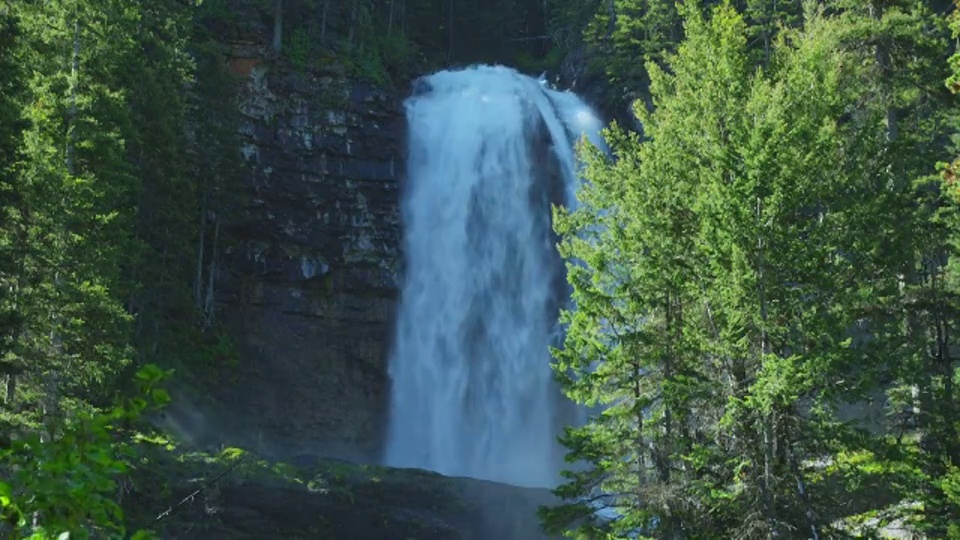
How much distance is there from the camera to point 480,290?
119ft

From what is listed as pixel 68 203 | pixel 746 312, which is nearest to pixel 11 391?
pixel 68 203

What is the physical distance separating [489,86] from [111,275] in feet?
84.1

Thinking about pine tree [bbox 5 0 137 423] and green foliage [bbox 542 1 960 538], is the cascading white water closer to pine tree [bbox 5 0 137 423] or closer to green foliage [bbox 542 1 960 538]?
pine tree [bbox 5 0 137 423]

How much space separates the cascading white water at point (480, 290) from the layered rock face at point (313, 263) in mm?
1057

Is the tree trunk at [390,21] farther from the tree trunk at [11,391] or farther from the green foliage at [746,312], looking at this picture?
the tree trunk at [11,391]

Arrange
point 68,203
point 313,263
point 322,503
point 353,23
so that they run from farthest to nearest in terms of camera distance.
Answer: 1. point 353,23
2. point 313,263
3. point 322,503
4. point 68,203

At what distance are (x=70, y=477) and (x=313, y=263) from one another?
32.8 metres

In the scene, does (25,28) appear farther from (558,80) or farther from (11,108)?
(558,80)

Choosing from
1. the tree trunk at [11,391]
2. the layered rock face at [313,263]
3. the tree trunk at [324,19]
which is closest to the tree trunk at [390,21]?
the tree trunk at [324,19]

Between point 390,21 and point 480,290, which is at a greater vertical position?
point 390,21

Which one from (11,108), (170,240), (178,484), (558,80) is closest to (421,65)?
(558,80)

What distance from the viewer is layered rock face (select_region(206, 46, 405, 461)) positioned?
33.7 m

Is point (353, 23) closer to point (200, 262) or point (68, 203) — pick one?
point (200, 262)

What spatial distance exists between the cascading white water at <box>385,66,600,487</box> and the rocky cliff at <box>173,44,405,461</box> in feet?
3.45
